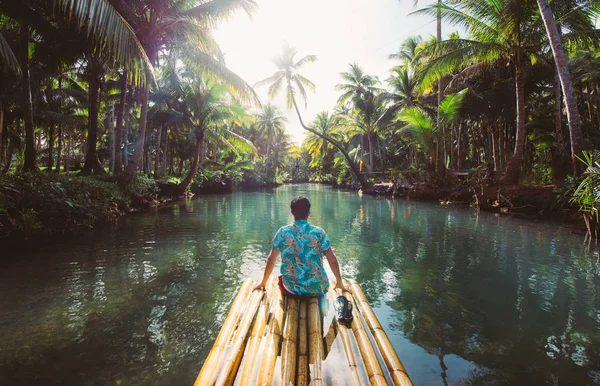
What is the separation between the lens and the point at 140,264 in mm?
6406

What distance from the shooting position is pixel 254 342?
2.34m

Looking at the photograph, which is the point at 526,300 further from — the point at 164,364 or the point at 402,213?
the point at 402,213

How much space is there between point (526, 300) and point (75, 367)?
5765mm

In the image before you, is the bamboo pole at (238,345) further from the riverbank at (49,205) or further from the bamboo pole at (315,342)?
the riverbank at (49,205)

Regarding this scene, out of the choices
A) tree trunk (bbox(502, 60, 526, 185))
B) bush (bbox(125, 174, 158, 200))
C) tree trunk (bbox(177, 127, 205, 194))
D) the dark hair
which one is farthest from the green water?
tree trunk (bbox(177, 127, 205, 194))

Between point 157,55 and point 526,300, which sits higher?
point 157,55

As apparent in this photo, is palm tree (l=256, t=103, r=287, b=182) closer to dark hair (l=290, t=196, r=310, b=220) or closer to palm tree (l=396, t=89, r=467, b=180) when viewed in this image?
palm tree (l=396, t=89, r=467, b=180)

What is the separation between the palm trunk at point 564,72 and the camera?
10.4 metres

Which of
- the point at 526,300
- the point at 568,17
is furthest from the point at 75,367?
the point at 568,17

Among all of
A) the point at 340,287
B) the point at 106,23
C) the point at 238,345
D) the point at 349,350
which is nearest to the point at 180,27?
the point at 106,23

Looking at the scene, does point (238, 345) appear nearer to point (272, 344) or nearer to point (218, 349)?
point (218, 349)

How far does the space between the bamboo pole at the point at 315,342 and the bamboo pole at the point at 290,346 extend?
11cm

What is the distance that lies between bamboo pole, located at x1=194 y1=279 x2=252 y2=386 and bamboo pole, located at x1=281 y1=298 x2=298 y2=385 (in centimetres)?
43

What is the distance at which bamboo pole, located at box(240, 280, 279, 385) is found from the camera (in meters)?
1.96
